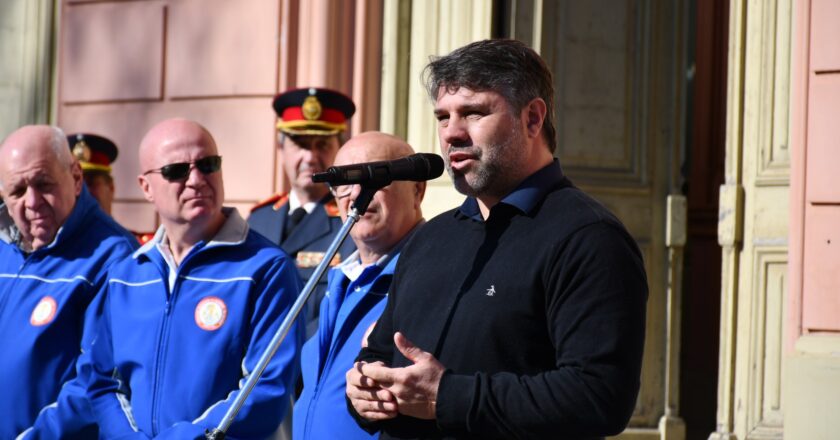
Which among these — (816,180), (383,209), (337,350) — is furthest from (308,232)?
(816,180)

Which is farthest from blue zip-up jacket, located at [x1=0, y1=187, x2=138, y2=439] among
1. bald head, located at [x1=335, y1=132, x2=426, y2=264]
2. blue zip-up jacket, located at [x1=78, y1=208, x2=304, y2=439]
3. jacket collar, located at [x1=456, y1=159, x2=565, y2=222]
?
jacket collar, located at [x1=456, y1=159, x2=565, y2=222]

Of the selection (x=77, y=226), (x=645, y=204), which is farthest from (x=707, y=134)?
(x=77, y=226)

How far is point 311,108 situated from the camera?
6.42m

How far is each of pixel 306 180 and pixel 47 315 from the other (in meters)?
1.45

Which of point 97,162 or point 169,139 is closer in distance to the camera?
point 169,139

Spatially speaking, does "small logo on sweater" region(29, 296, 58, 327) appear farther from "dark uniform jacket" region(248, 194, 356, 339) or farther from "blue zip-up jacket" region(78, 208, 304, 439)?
"dark uniform jacket" region(248, 194, 356, 339)

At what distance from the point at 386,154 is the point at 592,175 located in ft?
9.23

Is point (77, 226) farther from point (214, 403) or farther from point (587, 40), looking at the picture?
point (587, 40)

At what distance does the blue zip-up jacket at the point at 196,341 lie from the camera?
4.23m

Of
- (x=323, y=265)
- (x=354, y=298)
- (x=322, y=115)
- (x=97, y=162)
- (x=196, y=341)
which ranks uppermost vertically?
(x=322, y=115)

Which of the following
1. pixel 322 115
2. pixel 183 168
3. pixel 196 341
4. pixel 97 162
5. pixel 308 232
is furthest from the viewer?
pixel 97 162

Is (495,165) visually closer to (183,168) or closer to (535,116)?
(535,116)

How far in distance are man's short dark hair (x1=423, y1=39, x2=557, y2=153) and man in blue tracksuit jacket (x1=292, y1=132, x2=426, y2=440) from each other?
3.81ft

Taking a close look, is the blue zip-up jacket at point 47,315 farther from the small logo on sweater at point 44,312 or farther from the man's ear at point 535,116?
the man's ear at point 535,116
